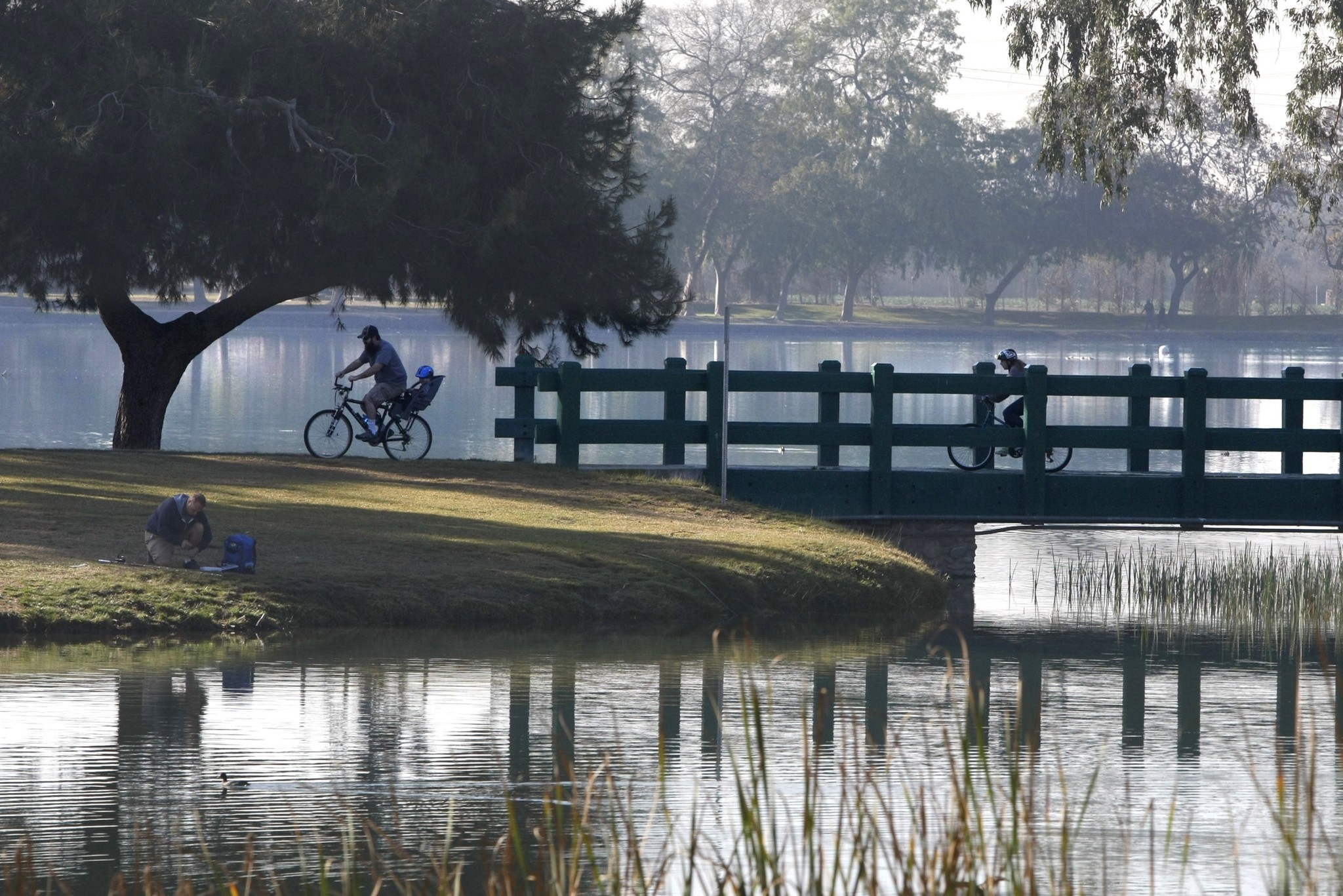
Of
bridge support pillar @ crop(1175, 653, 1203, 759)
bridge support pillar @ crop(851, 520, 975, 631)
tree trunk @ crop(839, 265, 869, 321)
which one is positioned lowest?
bridge support pillar @ crop(1175, 653, 1203, 759)

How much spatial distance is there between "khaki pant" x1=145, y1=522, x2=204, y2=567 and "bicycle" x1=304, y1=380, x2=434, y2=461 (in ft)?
20.7

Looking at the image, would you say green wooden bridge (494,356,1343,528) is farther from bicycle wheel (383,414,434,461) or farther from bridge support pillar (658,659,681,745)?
bridge support pillar (658,659,681,745)

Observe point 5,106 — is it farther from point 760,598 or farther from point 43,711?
point 43,711

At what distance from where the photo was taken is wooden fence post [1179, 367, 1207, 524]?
59.2ft

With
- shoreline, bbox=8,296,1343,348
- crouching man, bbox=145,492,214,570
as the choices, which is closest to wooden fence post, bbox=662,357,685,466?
crouching man, bbox=145,492,214,570

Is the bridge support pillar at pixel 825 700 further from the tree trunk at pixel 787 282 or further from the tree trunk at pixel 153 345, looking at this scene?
the tree trunk at pixel 787 282

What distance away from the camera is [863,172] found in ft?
330

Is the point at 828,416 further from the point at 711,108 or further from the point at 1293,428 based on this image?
the point at 711,108

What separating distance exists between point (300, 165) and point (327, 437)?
2.96 meters

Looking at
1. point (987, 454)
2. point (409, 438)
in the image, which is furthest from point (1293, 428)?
point (409, 438)

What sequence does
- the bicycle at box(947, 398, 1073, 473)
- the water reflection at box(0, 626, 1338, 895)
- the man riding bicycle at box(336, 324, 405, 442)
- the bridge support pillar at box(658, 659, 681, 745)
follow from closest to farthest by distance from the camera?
the water reflection at box(0, 626, 1338, 895), the bridge support pillar at box(658, 659, 681, 745), the bicycle at box(947, 398, 1073, 473), the man riding bicycle at box(336, 324, 405, 442)

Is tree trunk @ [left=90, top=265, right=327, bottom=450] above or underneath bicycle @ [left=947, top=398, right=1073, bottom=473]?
above

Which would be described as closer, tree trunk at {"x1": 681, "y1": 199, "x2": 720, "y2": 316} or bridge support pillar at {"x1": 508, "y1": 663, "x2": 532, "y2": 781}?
bridge support pillar at {"x1": 508, "y1": 663, "x2": 532, "y2": 781}

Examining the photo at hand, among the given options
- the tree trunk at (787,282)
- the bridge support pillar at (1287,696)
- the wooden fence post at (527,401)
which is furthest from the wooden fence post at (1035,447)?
the tree trunk at (787,282)
